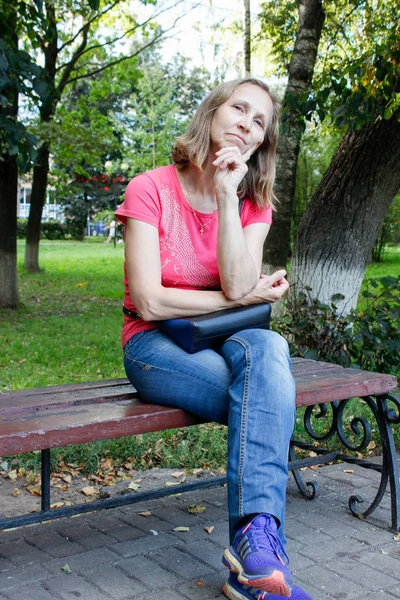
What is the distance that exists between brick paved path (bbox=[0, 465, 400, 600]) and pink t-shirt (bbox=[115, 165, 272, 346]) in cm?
88

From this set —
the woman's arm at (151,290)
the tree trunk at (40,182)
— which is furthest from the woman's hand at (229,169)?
the tree trunk at (40,182)

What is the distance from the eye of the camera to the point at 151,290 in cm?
284

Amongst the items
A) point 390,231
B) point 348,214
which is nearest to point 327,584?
point 348,214

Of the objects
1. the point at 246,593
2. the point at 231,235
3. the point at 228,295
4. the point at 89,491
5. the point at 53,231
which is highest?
the point at 231,235

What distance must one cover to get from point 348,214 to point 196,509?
3.34 m

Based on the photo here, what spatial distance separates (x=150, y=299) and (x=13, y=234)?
873cm

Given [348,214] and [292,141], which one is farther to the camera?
[292,141]

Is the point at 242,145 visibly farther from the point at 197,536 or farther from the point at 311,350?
the point at 311,350

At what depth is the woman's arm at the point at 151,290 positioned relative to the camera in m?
2.84

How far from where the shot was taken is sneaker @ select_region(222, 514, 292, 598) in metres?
2.30

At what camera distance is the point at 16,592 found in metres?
2.61

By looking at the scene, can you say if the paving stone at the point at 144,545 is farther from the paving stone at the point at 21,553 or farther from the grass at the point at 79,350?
the grass at the point at 79,350

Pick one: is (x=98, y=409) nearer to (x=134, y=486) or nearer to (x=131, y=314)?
(x=131, y=314)

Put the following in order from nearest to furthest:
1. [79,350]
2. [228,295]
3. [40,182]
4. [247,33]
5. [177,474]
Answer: [228,295], [177,474], [79,350], [247,33], [40,182]
